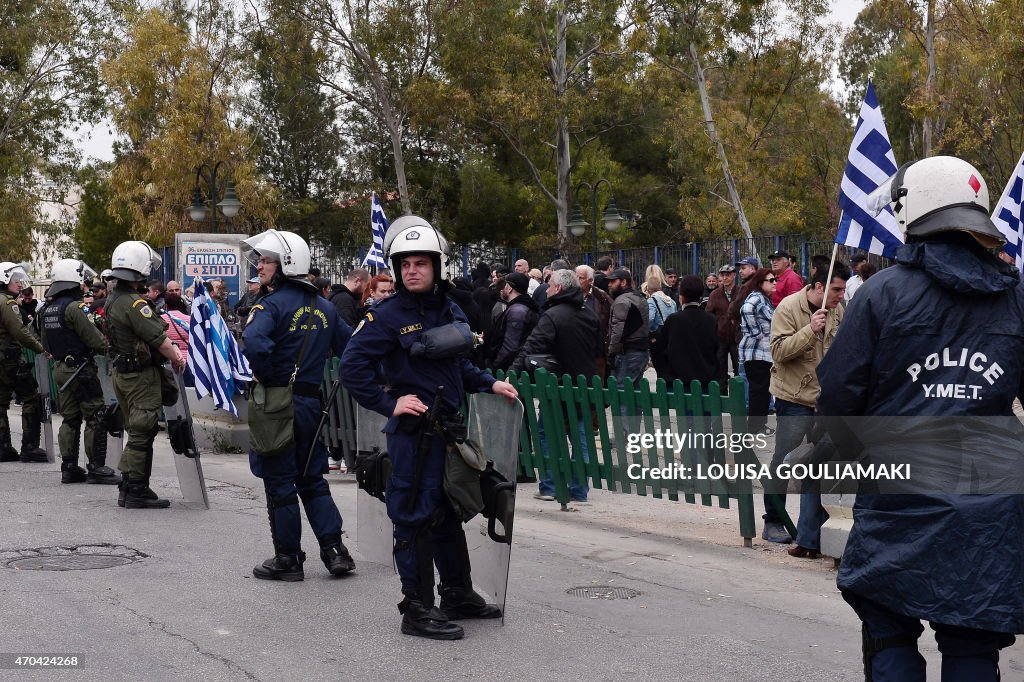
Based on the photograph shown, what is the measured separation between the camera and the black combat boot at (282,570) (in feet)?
22.2

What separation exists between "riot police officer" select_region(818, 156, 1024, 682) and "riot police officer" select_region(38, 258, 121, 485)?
332 inches

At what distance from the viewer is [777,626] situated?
5.88 m

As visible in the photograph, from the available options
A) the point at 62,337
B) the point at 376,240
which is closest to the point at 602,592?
the point at 62,337

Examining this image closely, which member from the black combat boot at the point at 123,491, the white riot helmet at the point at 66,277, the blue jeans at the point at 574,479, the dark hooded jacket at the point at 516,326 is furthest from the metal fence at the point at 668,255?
the black combat boot at the point at 123,491

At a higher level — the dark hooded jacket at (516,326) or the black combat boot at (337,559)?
the dark hooded jacket at (516,326)

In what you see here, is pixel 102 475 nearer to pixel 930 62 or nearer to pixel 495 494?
pixel 495 494

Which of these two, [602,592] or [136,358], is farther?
[136,358]

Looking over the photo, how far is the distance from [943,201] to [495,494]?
285 cm

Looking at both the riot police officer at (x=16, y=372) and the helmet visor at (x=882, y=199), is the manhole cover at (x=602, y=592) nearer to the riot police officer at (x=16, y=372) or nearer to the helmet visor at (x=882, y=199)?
the helmet visor at (x=882, y=199)

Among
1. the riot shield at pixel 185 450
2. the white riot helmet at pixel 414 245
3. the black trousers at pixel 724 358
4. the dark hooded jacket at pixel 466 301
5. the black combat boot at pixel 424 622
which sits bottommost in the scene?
the black combat boot at pixel 424 622

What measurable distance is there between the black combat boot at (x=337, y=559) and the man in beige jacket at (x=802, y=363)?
2771 mm

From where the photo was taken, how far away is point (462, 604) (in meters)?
5.87

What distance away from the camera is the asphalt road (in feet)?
17.0

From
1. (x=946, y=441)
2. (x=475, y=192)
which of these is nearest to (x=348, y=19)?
(x=475, y=192)
